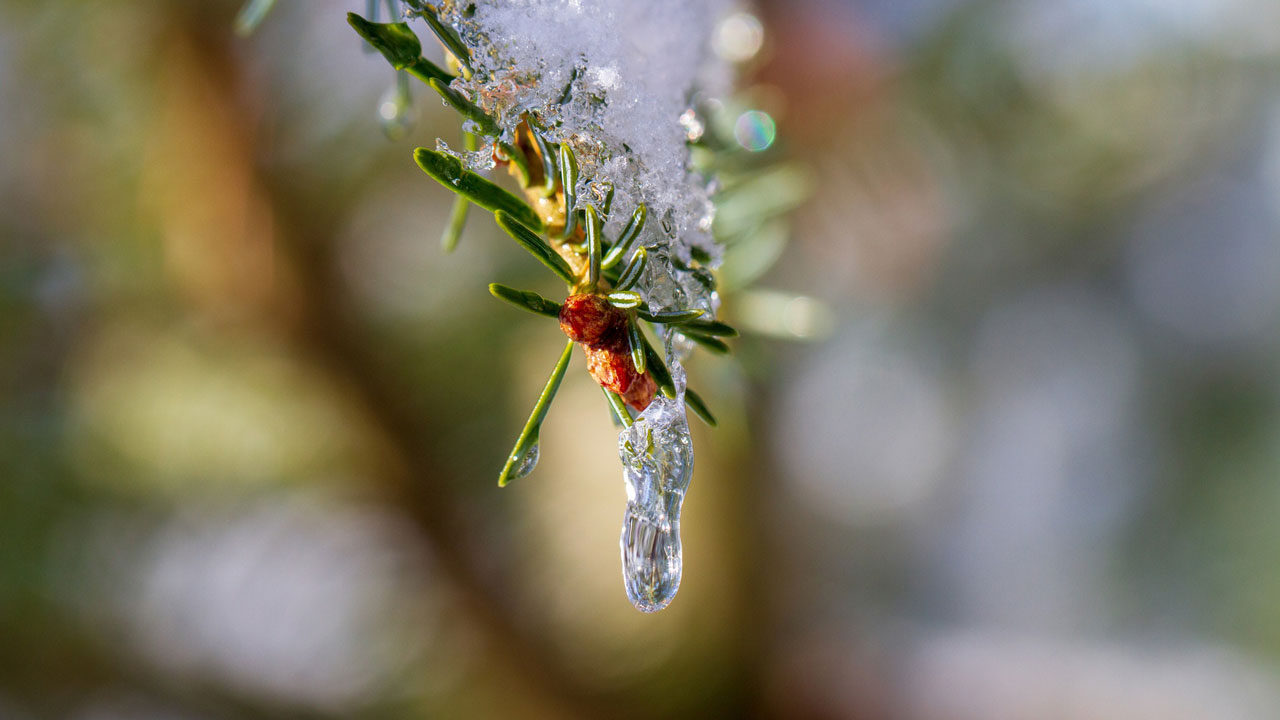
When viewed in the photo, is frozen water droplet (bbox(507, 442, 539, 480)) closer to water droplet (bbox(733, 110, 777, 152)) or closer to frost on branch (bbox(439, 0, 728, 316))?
frost on branch (bbox(439, 0, 728, 316))

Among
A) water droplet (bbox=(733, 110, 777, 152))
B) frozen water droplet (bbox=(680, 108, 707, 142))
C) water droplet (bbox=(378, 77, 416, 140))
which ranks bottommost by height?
water droplet (bbox=(378, 77, 416, 140))

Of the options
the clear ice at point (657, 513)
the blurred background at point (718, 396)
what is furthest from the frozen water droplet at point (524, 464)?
the blurred background at point (718, 396)

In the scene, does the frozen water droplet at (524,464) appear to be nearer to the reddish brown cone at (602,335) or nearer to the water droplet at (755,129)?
the reddish brown cone at (602,335)

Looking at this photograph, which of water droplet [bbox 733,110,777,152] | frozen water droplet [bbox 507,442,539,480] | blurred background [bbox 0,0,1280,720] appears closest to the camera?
frozen water droplet [bbox 507,442,539,480]

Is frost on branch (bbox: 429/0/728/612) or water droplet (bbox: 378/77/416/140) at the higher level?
water droplet (bbox: 378/77/416/140)

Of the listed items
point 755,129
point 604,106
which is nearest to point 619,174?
point 604,106

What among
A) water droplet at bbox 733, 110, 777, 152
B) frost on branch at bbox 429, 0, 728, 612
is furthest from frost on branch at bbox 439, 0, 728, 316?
water droplet at bbox 733, 110, 777, 152
